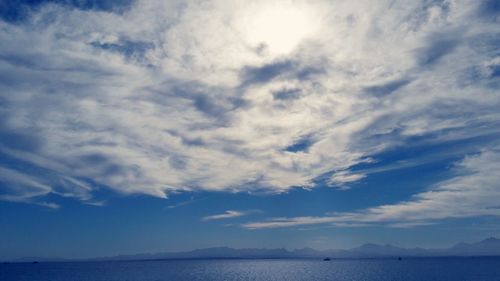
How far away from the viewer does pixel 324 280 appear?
16312 cm

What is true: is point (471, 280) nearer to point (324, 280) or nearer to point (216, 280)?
point (324, 280)

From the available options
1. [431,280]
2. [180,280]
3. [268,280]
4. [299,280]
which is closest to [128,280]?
[180,280]

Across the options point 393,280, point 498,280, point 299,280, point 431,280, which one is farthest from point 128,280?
point 498,280

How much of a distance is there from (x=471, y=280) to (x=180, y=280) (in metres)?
137

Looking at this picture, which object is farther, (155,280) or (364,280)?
(155,280)

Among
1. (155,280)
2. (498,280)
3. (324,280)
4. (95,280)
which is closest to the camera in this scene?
(498,280)

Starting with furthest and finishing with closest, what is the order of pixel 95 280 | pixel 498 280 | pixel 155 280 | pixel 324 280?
pixel 95 280
pixel 155 280
pixel 324 280
pixel 498 280

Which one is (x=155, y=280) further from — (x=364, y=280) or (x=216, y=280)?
(x=364, y=280)

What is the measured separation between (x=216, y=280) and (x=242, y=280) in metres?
12.9

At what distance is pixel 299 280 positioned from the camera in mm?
167625

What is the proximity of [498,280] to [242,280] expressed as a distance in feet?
382

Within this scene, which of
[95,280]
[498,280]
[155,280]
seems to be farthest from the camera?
[95,280]

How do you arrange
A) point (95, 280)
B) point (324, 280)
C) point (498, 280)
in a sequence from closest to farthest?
point (498, 280) → point (324, 280) → point (95, 280)

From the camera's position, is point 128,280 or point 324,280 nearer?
point 324,280
